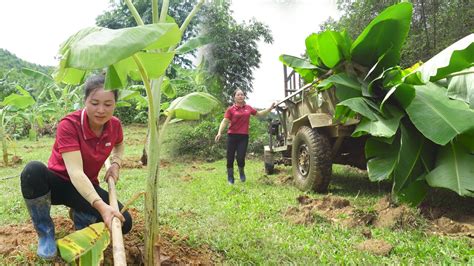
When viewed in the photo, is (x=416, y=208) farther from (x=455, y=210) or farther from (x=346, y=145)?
(x=346, y=145)

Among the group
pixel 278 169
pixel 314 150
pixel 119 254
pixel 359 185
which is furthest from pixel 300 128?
pixel 119 254

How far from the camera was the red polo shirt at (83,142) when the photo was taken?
7.16ft

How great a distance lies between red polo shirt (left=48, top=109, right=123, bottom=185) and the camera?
2184 millimetres

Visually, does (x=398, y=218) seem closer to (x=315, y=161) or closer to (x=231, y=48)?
(x=315, y=161)

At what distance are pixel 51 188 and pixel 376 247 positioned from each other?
6.69 ft

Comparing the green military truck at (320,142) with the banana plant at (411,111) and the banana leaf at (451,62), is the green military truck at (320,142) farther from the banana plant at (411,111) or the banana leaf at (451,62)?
the banana leaf at (451,62)

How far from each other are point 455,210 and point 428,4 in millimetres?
11924

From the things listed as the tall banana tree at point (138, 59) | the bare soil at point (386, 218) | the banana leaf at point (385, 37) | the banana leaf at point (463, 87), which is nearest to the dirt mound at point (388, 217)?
the bare soil at point (386, 218)

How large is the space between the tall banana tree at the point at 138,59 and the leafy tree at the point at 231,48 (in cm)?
1050

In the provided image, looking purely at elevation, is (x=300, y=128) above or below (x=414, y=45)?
below

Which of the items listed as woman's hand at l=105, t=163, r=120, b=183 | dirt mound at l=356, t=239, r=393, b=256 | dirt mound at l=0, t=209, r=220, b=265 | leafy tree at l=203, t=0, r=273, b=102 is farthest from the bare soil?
leafy tree at l=203, t=0, r=273, b=102

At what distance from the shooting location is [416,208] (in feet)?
10.9

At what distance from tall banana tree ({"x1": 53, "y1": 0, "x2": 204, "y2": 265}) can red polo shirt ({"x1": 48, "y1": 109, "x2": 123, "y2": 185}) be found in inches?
12.5

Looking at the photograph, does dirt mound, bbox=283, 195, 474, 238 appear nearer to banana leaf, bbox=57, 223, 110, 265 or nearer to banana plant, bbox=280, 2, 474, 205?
banana plant, bbox=280, 2, 474, 205
